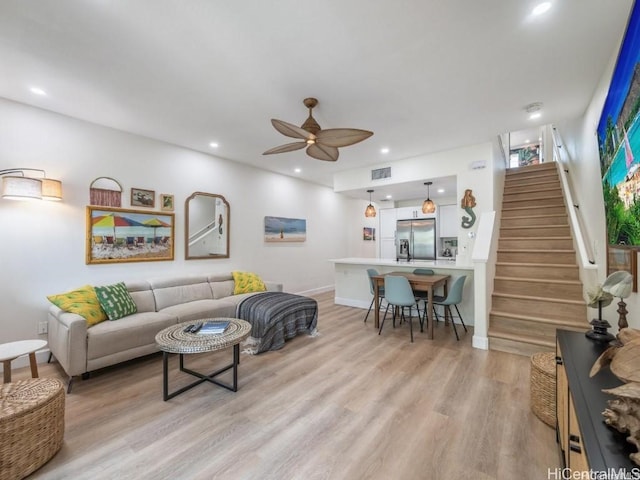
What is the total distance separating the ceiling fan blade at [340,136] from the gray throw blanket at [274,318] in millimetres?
2135

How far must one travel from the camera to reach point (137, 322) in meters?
3.10

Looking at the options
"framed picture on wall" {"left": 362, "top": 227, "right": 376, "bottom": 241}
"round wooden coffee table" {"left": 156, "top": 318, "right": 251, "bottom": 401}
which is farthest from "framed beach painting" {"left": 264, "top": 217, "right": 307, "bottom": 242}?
"round wooden coffee table" {"left": 156, "top": 318, "right": 251, "bottom": 401}

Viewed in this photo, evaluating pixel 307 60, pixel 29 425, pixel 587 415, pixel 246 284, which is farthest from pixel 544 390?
pixel 246 284

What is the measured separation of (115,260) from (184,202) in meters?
1.30

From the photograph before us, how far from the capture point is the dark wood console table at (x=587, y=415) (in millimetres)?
846

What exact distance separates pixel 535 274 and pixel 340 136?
351cm

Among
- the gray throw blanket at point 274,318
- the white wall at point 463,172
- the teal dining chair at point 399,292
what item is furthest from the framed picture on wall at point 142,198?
the white wall at point 463,172

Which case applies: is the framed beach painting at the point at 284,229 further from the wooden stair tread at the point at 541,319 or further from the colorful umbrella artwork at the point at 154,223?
the wooden stair tread at the point at 541,319

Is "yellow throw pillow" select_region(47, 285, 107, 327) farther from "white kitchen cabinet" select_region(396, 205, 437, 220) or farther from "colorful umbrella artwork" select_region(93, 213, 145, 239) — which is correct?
"white kitchen cabinet" select_region(396, 205, 437, 220)

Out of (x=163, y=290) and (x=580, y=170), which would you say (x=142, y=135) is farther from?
(x=580, y=170)

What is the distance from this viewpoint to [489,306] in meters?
3.76

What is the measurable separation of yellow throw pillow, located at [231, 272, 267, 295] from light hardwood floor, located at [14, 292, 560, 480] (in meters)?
1.57

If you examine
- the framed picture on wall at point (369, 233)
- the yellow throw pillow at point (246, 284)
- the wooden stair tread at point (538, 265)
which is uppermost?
the framed picture on wall at point (369, 233)

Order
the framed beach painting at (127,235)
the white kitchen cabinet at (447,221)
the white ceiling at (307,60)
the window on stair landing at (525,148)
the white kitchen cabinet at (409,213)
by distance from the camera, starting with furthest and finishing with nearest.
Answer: the window on stair landing at (525,148)
the white kitchen cabinet at (409,213)
the white kitchen cabinet at (447,221)
the framed beach painting at (127,235)
the white ceiling at (307,60)
